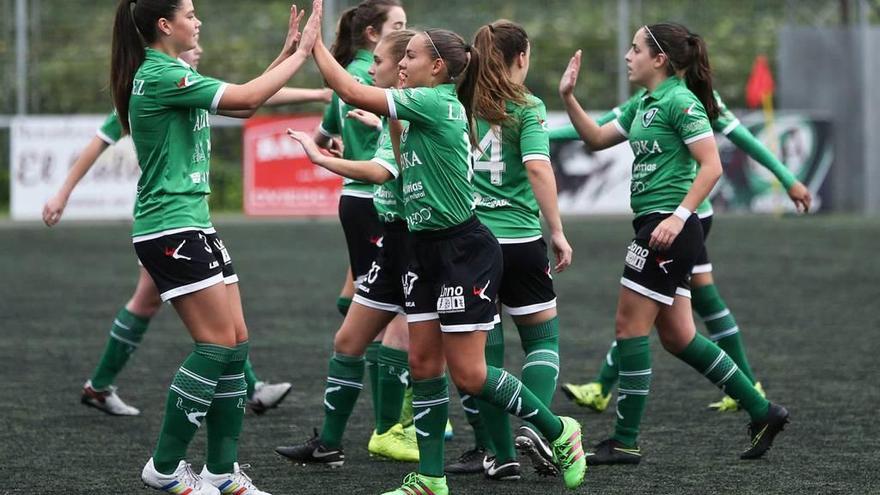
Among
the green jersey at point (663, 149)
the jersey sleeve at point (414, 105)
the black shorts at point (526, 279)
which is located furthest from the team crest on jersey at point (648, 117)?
the jersey sleeve at point (414, 105)

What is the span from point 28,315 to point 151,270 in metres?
5.79

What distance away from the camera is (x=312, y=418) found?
21.6 feet

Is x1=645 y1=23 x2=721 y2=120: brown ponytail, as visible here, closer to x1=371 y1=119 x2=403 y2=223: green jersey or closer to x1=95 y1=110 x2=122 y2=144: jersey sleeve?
x1=371 y1=119 x2=403 y2=223: green jersey

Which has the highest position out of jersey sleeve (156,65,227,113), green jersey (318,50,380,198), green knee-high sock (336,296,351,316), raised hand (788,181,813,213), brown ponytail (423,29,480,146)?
brown ponytail (423,29,480,146)

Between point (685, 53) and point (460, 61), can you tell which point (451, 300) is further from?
point (685, 53)

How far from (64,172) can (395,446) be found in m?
14.1

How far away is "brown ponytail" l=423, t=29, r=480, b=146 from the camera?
482cm

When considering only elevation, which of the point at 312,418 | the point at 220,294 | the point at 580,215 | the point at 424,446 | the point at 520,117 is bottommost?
the point at 580,215

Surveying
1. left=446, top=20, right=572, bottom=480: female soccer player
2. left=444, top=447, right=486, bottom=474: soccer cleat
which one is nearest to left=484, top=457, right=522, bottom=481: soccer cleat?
left=446, top=20, right=572, bottom=480: female soccer player

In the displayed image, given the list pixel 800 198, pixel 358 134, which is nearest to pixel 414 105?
pixel 358 134

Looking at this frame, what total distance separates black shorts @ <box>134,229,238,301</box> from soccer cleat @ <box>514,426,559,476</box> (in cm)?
124

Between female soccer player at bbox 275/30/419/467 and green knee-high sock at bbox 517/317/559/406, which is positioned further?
green knee-high sock at bbox 517/317/559/406

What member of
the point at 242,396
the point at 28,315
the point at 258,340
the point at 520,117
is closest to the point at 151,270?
the point at 242,396

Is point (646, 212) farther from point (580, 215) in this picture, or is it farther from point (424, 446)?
point (580, 215)
